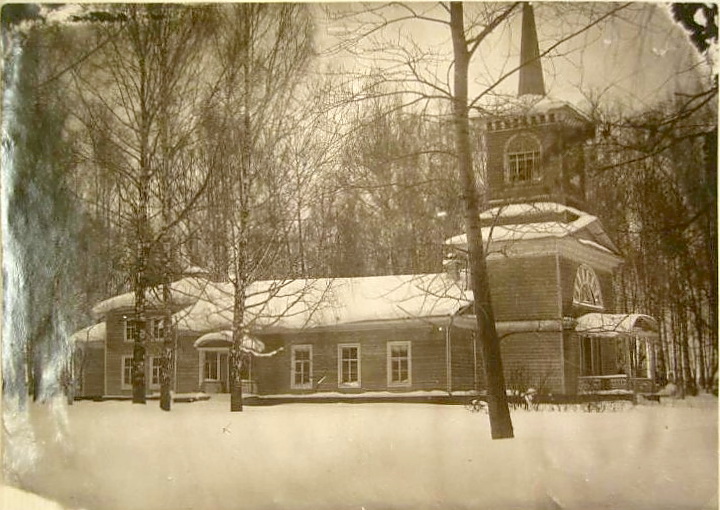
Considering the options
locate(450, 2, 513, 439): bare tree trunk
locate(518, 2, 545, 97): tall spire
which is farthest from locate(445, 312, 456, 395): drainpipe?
locate(518, 2, 545, 97): tall spire

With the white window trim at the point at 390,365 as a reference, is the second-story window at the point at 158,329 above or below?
above

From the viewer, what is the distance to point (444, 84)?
4.75 metres

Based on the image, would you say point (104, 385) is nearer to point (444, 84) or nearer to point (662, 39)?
point (444, 84)

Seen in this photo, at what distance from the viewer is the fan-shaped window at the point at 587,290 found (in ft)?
15.6

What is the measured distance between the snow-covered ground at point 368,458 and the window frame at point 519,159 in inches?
52.8

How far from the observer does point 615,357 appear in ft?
15.1

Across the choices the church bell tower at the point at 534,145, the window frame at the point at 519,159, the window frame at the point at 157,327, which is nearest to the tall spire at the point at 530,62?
the church bell tower at the point at 534,145

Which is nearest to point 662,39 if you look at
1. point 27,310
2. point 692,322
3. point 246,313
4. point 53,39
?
point 692,322

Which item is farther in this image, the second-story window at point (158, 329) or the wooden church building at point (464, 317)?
the second-story window at point (158, 329)

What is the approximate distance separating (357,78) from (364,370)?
A: 1.73 meters

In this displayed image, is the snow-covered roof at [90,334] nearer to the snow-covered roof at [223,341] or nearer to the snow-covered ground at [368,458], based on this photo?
the snow-covered ground at [368,458]

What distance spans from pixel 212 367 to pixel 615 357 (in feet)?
7.61

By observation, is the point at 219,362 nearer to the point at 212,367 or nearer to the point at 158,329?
the point at 212,367

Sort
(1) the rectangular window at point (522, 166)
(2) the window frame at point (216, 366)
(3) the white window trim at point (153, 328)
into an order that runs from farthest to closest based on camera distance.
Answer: (3) the white window trim at point (153, 328) < (2) the window frame at point (216, 366) < (1) the rectangular window at point (522, 166)
